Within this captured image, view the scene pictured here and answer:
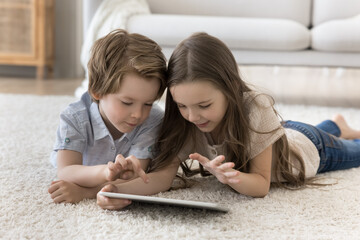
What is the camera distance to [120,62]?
1179 millimetres

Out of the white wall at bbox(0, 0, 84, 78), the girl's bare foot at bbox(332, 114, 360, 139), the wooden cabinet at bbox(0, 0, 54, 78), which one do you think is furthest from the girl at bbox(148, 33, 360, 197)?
the white wall at bbox(0, 0, 84, 78)

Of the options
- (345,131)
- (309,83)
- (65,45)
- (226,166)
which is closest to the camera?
(226,166)

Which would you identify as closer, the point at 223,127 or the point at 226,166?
the point at 226,166

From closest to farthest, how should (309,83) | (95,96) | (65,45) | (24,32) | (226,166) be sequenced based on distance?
(226,166) < (95,96) < (309,83) < (24,32) < (65,45)

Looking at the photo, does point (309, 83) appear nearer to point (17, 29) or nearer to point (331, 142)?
point (331, 142)

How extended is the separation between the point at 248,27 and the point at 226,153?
1520 millimetres

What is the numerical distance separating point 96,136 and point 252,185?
1.37 ft

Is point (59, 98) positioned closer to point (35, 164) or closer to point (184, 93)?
point (35, 164)

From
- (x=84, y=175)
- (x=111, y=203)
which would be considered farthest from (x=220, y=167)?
(x=84, y=175)

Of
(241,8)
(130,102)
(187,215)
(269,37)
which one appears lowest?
Result: (187,215)

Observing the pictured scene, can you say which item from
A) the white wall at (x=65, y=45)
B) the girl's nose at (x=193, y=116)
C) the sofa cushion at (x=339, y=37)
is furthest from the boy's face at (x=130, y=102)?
the white wall at (x=65, y=45)

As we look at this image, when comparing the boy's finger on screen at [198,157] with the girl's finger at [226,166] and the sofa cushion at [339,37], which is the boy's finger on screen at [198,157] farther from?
the sofa cushion at [339,37]

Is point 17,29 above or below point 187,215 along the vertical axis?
above

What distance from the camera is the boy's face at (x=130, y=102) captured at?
1.16 m
